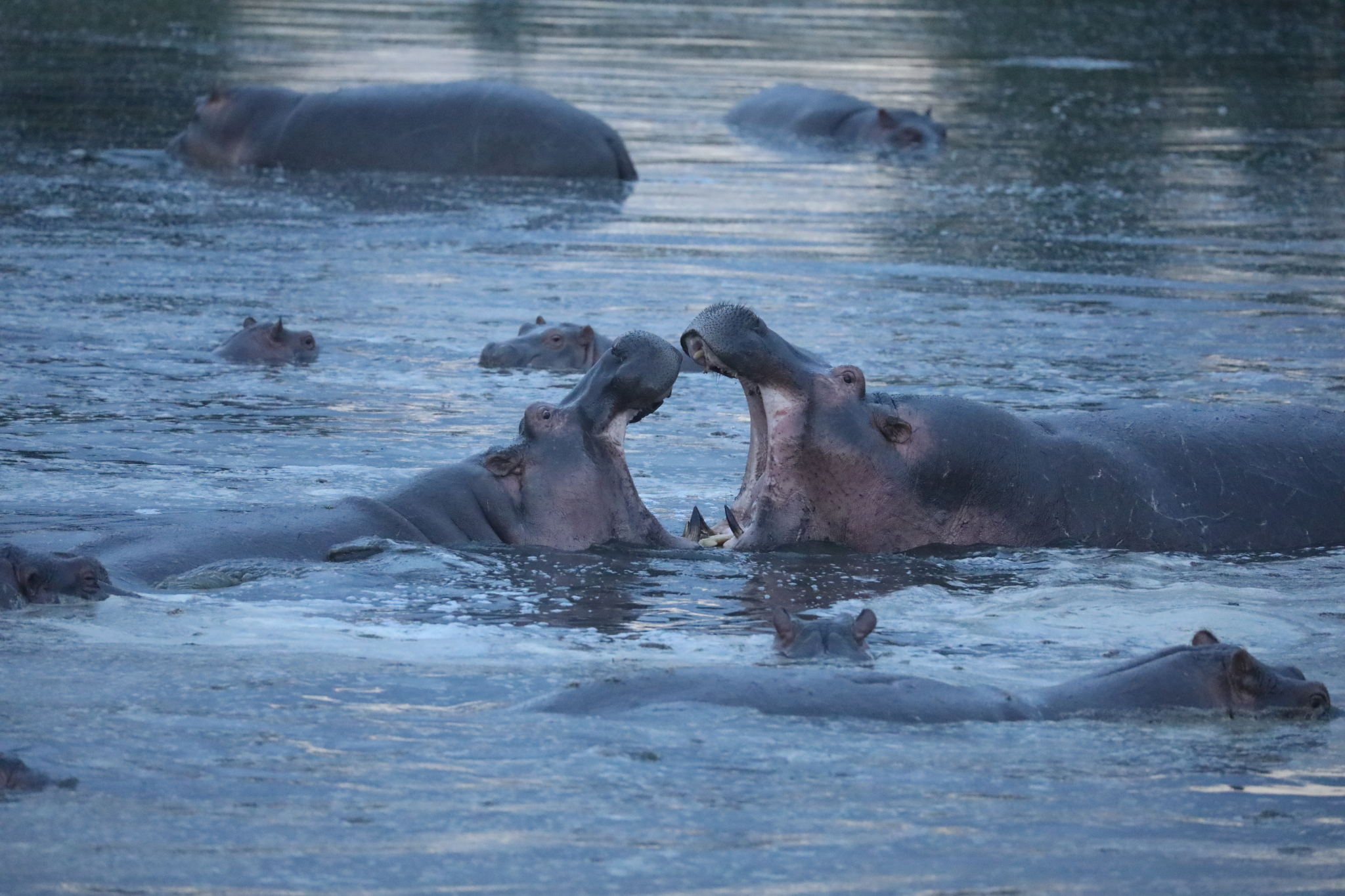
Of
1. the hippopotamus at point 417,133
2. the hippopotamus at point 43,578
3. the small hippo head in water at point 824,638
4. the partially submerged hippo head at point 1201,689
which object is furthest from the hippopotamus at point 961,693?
the hippopotamus at point 417,133

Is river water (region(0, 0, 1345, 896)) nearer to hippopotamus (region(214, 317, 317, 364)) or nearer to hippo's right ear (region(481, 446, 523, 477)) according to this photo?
hippopotamus (region(214, 317, 317, 364))

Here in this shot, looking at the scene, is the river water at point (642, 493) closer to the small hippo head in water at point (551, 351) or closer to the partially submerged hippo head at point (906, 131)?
the small hippo head in water at point (551, 351)

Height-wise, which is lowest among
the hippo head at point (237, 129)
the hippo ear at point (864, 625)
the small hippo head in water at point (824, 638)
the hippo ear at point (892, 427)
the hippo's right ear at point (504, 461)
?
the small hippo head in water at point (824, 638)

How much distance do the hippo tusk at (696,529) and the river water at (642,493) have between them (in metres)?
0.19

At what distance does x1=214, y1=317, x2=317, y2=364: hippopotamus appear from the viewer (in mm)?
9359

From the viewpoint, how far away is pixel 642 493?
7.30m

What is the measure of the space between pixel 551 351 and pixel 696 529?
10.2 ft

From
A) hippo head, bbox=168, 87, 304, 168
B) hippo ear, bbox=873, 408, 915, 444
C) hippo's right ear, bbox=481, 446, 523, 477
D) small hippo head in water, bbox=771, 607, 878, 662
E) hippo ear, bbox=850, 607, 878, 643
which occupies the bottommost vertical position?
small hippo head in water, bbox=771, 607, 878, 662

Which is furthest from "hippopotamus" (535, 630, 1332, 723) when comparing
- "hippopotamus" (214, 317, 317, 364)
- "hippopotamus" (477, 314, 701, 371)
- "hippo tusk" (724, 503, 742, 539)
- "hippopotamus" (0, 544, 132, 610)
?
"hippopotamus" (214, 317, 317, 364)

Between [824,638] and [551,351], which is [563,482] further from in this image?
[551,351]

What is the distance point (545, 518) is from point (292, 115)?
9763mm

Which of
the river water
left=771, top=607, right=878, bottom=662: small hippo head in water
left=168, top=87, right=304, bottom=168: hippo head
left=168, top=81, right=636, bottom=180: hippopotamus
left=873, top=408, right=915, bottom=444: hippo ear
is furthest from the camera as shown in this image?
left=168, top=87, right=304, bottom=168: hippo head

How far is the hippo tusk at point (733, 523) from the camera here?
641 centimetres

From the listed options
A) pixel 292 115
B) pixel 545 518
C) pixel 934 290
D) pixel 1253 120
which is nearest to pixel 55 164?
pixel 292 115
